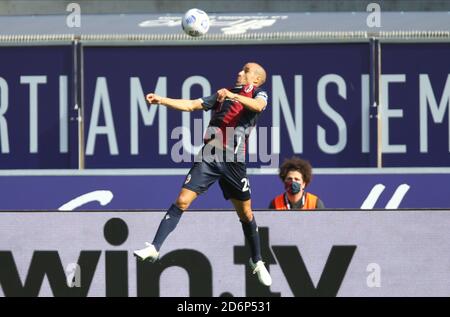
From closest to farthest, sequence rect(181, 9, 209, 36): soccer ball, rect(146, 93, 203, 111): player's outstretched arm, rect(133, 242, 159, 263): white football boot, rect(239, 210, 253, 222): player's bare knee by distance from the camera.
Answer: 1. rect(146, 93, 203, 111): player's outstretched arm
2. rect(133, 242, 159, 263): white football boot
3. rect(239, 210, 253, 222): player's bare knee
4. rect(181, 9, 209, 36): soccer ball

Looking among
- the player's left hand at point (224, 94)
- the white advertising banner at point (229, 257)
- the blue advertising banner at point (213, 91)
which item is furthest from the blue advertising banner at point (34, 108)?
the player's left hand at point (224, 94)

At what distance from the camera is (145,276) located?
8086mm

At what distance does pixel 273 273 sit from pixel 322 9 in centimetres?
783

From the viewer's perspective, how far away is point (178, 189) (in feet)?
39.4

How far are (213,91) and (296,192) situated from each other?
3363mm

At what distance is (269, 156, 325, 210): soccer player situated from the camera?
366 inches

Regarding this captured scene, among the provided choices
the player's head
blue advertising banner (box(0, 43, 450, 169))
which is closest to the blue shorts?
the player's head

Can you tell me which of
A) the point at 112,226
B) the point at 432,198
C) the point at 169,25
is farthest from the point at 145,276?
the point at 169,25

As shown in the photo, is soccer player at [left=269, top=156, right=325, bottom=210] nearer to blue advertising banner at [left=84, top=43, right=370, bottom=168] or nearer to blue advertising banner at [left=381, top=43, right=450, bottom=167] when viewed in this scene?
blue advertising banner at [left=84, top=43, right=370, bottom=168]

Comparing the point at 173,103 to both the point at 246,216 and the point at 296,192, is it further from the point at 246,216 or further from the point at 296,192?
the point at 296,192

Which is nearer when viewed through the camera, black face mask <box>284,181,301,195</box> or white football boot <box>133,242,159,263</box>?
white football boot <box>133,242,159,263</box>

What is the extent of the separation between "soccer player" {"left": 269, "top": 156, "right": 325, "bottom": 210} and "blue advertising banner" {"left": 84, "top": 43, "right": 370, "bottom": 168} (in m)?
2.91

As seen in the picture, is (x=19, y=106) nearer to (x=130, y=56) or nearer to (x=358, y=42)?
(x=130, y=56)

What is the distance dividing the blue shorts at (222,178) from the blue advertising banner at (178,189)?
355 centimetres
